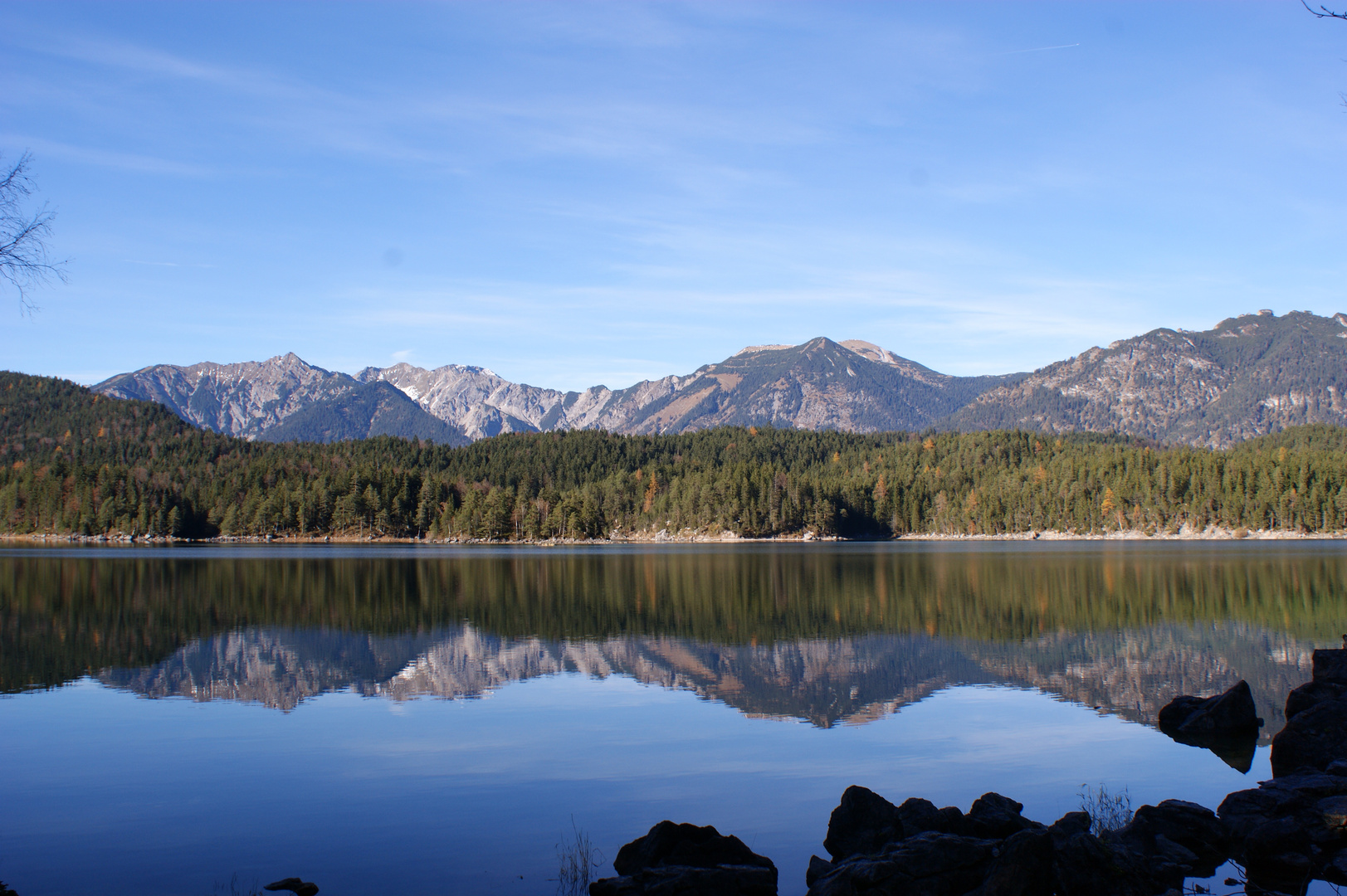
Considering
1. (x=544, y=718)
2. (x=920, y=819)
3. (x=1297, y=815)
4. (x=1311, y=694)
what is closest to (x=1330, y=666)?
(x=1311, y=694)

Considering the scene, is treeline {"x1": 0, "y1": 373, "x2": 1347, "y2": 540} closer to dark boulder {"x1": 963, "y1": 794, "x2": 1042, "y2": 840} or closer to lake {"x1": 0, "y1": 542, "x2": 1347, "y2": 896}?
lake {"x1": 0, "y1": 542, "x2": 1347, "y2": 896}

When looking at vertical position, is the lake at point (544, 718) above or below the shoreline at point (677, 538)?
above


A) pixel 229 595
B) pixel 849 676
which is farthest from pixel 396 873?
pixel 229 595

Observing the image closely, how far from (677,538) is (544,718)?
512 feet

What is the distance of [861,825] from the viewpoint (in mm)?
13922

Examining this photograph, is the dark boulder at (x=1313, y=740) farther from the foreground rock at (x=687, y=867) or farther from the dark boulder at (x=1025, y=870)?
the foreground rock at (x=687, y=867)

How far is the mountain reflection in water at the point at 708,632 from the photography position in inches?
1113

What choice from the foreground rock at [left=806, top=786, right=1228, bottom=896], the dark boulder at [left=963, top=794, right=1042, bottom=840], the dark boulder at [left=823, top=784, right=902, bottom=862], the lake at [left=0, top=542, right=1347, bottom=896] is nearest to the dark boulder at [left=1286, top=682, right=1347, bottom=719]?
the lake at [left=0, top=542, right=1347, bottom=896]

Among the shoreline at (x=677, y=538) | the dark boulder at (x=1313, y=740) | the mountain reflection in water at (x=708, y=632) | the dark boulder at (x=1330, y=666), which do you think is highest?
the dark boulder at (x=1330, y=666)

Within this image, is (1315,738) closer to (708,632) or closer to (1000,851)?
(1000,851)

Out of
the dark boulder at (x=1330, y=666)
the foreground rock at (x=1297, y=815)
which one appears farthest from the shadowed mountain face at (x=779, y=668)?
the foreground rock at (x=1297, y=815)

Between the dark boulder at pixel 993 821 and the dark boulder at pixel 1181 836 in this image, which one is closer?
the dark boulder at pixel 1181 836

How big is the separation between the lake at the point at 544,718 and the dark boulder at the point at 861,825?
0.57m

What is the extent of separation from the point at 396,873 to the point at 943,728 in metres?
14.0
